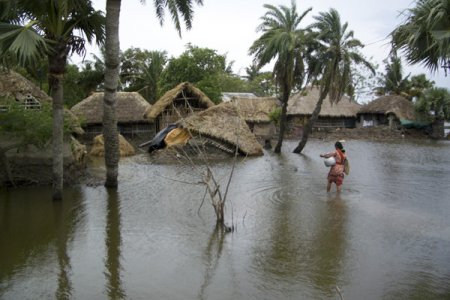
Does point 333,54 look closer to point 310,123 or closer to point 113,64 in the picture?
point 310,123

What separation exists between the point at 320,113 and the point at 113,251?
3468cm

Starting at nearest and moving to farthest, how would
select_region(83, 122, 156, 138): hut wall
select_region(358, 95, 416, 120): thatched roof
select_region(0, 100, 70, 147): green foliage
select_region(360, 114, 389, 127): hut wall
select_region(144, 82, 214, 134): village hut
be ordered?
select_region(0, 100, 70, 147): green foliage < select_region(144, 82, 214, 134): village hut < select_region(83, 122, 156, 138): hut wall < select_region(358, 95, 416, 120): thatched roof < select_region(360, 114, 389, 127): hut wall

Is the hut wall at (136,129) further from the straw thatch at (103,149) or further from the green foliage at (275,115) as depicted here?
the green foliage at (275,115)

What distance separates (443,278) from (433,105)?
3297 cm

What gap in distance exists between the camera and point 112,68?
40.4ft

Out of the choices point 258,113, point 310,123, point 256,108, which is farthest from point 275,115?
point 310,123

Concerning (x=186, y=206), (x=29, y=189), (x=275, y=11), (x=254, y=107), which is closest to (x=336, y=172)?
(x=186, y=206)

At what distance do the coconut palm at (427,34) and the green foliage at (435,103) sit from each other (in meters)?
30.4

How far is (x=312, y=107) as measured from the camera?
1614 inches

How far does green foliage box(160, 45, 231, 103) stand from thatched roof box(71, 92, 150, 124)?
382 centimetres

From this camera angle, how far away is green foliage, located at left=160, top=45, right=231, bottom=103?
34.6 metres

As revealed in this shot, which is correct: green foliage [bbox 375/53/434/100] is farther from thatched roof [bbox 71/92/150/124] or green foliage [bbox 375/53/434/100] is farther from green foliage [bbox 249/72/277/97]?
thatched roof [bbox 71/92/150/124]

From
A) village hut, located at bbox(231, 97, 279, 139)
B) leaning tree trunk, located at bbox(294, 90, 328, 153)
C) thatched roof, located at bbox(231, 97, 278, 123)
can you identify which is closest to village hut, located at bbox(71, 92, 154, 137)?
thatched roof, located at bbox(231, 97, 278, 123)

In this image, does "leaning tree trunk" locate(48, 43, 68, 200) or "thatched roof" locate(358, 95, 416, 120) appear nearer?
"leaning tree trunk" locate(48, 43, 68, 200)
